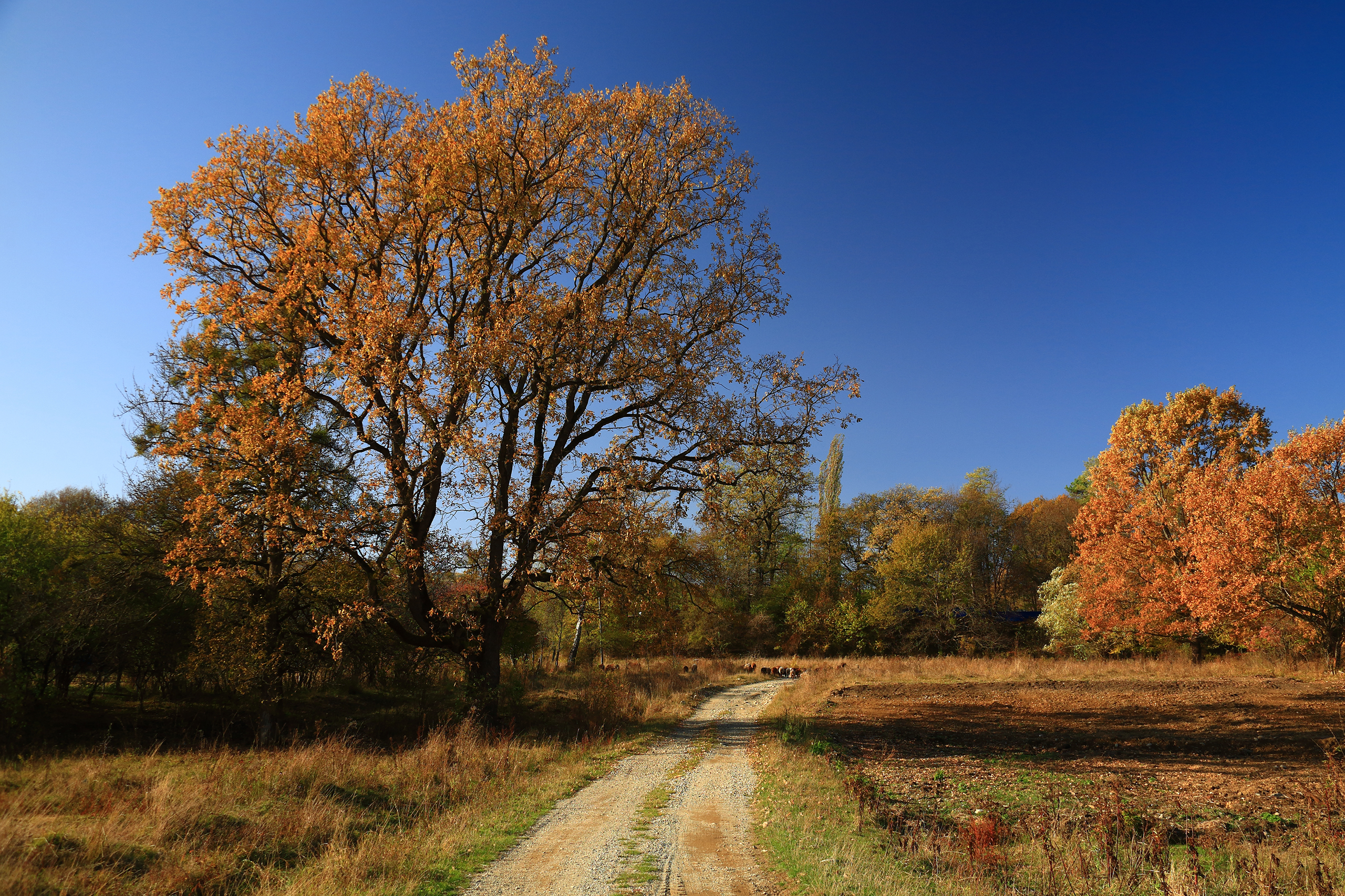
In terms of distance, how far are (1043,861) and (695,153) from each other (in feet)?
57.8

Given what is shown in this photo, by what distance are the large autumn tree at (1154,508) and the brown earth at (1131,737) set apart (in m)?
5.00

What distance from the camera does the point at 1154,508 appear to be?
30.8 metres

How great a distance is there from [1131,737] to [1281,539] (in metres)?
17.6

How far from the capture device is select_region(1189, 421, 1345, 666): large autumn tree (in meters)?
24.6

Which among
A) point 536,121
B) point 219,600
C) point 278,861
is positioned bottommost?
point 278,861

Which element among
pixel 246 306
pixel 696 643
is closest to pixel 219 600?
pixel 246 306

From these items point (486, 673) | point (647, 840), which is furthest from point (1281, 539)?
point (486, 673)

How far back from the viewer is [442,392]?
1508 centimetres

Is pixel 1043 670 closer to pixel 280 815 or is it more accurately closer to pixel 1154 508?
pixel 1154 508

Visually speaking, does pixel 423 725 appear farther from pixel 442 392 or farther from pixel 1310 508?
pixel 1310 508

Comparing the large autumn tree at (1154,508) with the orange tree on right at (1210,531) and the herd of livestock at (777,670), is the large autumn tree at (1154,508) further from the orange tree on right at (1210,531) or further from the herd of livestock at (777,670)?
the herd of livestock at (777,670)

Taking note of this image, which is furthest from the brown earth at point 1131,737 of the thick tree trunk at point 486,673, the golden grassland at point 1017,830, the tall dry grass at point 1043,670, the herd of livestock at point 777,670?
the herd of livestock at point 777,670

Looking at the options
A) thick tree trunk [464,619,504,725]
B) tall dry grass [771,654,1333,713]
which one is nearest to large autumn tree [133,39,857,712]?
thick tree trunk [464,619,504,725]

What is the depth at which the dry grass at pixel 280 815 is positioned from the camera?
604 cm
